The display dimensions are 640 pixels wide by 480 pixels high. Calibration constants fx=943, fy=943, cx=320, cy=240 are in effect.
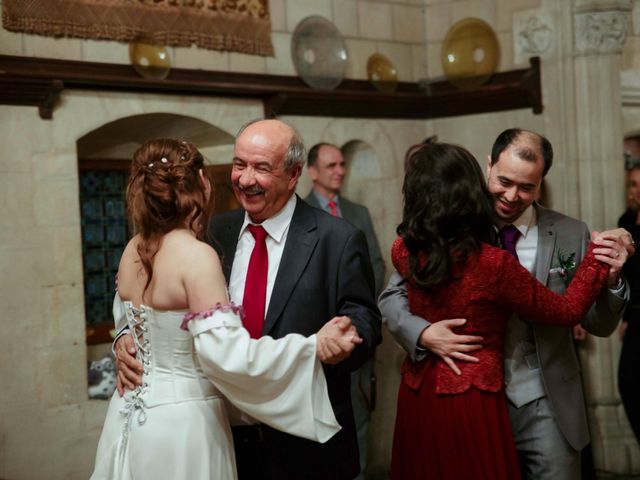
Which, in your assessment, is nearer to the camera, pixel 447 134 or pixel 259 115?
pixel 259 115

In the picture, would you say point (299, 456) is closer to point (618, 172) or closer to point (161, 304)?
point (161, 304)

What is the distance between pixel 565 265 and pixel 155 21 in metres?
2.86

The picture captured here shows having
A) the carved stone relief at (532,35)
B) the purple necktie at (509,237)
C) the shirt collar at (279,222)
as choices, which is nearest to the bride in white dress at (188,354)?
the shirt collar at (279,222)

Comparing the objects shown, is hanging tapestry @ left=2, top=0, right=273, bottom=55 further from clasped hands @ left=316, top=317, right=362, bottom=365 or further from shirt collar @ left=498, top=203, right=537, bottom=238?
clasped hands @ left=316, top=317, right=362, bottom=365

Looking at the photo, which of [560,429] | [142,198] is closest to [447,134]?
[560,429]

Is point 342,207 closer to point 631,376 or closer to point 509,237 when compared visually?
point 631,376

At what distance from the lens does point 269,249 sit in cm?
290

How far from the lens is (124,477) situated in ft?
8.46

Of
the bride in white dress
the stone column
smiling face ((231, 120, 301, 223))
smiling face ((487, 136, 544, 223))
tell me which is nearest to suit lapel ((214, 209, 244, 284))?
smiling face ((231, 120, 301, 223))

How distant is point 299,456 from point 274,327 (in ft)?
1.27

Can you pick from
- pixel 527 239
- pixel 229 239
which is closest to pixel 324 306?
pixel 229 239

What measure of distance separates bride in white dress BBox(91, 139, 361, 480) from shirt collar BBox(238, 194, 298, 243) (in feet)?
0.99

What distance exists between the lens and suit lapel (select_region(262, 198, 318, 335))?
109 inches

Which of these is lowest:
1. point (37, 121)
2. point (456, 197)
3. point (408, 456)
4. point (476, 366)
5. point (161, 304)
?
point (408, 456)
